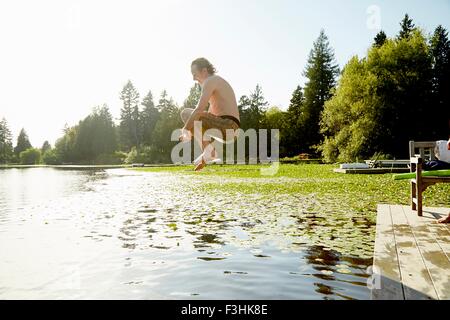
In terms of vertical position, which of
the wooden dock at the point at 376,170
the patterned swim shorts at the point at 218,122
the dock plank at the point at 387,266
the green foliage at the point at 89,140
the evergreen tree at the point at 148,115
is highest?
the evergreen tree at the point at 148,115

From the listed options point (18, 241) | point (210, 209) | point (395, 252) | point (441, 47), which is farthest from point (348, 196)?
point (441, 47)

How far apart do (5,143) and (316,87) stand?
256ft

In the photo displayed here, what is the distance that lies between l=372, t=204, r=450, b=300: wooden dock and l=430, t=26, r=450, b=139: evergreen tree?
122 ft

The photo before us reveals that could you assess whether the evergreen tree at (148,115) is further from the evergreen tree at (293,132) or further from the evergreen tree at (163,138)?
the evergreen tree at (293,132)

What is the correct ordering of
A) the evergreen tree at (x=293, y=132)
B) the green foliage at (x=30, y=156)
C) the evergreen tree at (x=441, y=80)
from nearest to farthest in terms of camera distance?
the evergreen tree at (x=441, y=80) → the evergreen tree at (x=293, y=132) → the green foliage at (x=30, y=156)

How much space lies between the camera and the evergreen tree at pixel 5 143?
307ft

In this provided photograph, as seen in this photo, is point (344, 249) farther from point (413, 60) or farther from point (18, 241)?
point (413, 60)

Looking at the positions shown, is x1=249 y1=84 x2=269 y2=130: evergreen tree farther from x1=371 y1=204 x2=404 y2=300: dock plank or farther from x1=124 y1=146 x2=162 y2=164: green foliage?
x1=371 y1=204 x2=404 y2=300: dock plank

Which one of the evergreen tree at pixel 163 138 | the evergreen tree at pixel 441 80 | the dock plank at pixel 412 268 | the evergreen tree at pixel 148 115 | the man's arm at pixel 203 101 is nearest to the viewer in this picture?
the dock plank at pixel 412 268

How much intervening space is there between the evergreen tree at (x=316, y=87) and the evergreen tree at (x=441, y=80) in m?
13.9

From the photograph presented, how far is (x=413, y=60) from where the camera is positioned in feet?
121

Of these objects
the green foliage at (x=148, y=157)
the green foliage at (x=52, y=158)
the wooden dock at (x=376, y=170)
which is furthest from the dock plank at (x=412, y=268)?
the green foliage at (x=52, y=158)

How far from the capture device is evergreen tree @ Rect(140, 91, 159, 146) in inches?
3231

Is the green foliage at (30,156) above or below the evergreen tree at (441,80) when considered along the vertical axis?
below
